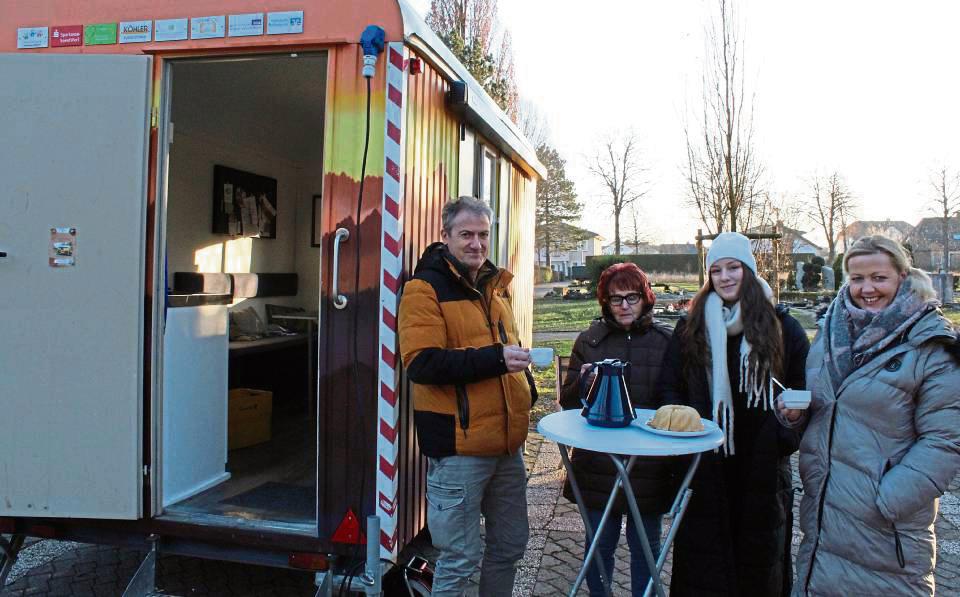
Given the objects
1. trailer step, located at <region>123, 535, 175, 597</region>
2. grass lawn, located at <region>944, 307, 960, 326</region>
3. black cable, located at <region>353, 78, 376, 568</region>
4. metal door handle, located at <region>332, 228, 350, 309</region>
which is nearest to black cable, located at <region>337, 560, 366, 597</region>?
black cable, located at <region>353, 78, 376, 568</region>

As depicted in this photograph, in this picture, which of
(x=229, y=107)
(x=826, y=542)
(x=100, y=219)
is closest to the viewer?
(x=826, y=542)

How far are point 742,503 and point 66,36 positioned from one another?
11.7 feet

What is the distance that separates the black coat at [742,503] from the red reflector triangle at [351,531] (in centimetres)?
134

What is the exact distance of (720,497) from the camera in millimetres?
2658

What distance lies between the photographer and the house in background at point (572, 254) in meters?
40.6

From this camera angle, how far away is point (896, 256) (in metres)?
2.36

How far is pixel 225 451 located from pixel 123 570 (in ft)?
2.99

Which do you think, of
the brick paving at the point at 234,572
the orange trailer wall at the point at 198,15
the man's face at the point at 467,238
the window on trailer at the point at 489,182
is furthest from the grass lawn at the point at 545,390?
the orange trailer wall at the point at 198,15

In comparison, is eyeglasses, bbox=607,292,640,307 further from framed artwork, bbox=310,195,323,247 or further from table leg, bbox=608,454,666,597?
framed artwork, bbox=310,195,323,247

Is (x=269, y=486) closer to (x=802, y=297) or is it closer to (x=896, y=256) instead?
(x=896, y=256)

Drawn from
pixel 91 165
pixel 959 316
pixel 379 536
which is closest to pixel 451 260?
pixel 379 536

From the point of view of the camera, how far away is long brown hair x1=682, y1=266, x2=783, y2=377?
2.62 meters

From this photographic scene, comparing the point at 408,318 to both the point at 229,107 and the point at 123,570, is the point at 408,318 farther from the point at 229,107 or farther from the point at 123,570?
the point at 229,107

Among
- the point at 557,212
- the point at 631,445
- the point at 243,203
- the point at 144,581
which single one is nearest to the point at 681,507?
the point at 631,445
